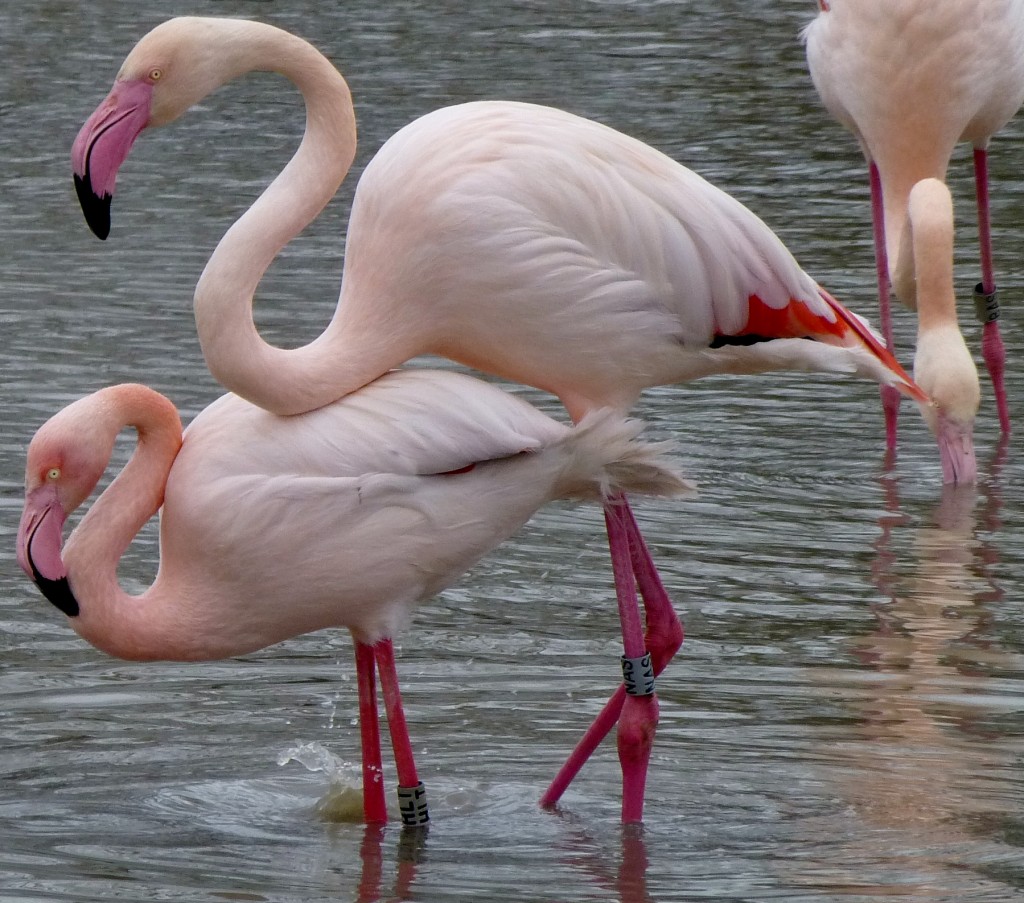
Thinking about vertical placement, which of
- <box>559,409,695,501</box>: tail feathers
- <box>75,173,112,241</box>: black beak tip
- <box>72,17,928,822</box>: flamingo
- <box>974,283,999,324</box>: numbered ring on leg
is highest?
<box>75,173,112,241</box>: black beak tip

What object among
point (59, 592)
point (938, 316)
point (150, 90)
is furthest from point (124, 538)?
point (938, 316)

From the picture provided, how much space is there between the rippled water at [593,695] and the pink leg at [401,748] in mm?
76

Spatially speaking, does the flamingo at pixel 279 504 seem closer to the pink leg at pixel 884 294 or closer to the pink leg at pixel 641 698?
the pink leg at pixel 641 698

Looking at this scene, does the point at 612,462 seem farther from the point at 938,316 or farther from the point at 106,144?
the point at 938,316

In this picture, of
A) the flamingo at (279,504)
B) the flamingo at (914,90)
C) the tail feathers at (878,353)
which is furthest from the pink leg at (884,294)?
the flamingo at (279,504)

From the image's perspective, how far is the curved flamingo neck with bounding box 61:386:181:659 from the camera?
4613mm

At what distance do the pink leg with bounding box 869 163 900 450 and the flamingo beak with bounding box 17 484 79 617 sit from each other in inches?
148

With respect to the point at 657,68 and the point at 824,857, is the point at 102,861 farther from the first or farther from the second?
the point at 657,68

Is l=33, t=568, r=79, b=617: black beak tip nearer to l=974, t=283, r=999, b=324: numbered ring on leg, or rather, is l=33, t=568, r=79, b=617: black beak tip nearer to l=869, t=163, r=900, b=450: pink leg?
l=869, t=163, r=900, b=450: pink leg

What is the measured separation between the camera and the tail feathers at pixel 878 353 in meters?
5.23

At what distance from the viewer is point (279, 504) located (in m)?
4.55

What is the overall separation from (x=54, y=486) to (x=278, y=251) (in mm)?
688

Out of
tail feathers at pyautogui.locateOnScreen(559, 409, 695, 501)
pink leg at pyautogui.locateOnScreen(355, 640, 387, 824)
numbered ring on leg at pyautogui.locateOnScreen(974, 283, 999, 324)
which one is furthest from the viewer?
numbered ring on leg at pyautogui.locateOnScreen(974, 283, 999, 324)

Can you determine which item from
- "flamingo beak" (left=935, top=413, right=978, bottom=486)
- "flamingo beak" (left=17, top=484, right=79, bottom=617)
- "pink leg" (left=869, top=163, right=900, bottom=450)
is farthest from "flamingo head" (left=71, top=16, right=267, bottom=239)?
"pink leg" (left=869, top=163, right=900, bottom=450)
